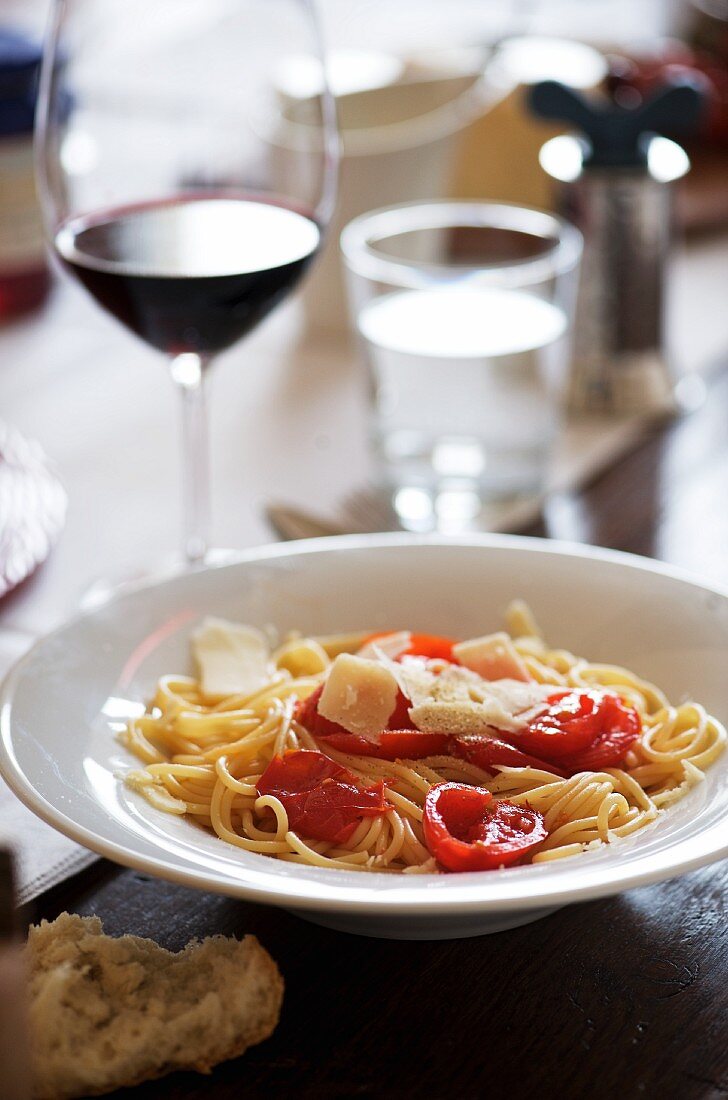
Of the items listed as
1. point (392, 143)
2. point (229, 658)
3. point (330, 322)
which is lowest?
point (330, 322)

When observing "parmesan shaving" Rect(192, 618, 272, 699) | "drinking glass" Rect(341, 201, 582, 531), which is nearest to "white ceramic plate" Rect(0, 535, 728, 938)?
"parmesan shaving" Rect(192, 618, 272, 699)

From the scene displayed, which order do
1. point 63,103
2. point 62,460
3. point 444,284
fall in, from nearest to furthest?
1. point 63,103
2. point 444,284
3. point 62,460

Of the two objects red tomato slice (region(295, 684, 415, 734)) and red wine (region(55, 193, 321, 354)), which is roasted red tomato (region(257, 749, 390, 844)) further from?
red wine (region(55, 193, 321, 354))

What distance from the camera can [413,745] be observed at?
3.32 ft

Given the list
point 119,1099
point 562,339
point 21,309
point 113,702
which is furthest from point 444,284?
point 119,1099

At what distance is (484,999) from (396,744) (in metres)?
0.19

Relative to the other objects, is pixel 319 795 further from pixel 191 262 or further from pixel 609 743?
pixel 191 262

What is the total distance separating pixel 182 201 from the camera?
1450 mm

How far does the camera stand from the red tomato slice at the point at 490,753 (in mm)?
998

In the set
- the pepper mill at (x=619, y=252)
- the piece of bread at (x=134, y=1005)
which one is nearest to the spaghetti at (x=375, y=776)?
the piece of bread at (x=134, y=1005)

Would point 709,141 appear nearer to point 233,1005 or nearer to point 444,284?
point 444,284

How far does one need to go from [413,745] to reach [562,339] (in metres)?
0.79

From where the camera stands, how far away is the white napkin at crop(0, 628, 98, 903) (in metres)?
1.02

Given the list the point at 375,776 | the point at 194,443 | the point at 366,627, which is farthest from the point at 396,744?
the point at 194,443
